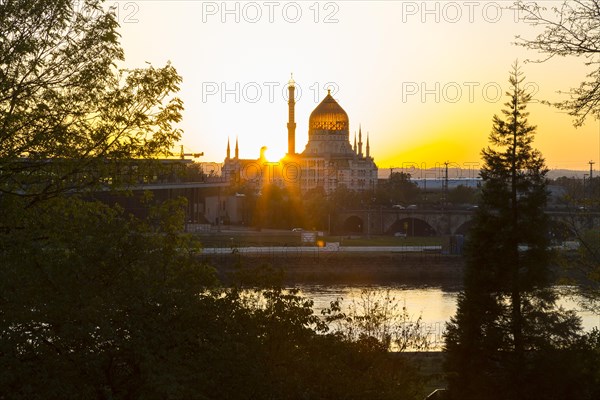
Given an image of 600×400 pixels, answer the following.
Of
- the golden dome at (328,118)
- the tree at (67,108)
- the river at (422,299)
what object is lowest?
the river at (422,299)

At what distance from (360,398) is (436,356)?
12.4 m

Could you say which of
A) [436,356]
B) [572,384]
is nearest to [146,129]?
[572,384]

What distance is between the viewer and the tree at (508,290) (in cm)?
1689

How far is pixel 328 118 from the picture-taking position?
104 metres

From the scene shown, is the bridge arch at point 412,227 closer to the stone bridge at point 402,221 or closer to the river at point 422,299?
the stone bridge at point 402,221

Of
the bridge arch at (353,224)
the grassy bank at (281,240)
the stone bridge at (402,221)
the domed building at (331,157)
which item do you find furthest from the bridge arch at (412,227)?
the domed building at (331,157)

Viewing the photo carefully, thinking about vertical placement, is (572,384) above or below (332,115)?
below

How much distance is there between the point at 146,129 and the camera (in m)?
10.7

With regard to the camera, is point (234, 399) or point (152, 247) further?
point (152, 247)

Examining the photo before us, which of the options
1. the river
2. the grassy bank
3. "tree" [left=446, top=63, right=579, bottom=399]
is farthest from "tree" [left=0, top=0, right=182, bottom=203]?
the grassy bank

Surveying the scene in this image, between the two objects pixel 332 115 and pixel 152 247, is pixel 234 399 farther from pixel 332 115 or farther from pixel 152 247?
pixel 332 115

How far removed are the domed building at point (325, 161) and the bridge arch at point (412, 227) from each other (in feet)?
84.6

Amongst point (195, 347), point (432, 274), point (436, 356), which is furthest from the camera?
point (432, 274)

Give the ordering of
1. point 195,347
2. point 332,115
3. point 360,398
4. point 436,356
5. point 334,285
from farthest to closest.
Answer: point 332,115 < point 334,285 < point 436,356 < point 360,398 < point 195,347
